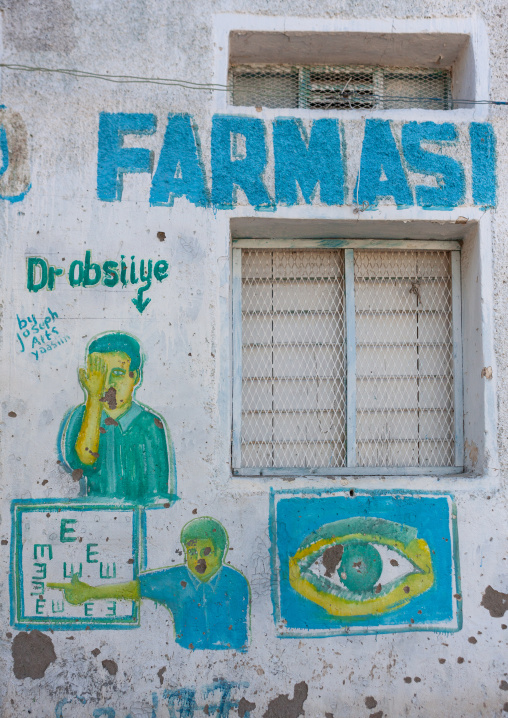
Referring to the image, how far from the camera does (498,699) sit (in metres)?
2.75

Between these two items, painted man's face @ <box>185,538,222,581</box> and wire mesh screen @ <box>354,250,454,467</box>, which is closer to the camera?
painted man's face @ <box>185,538,222,581</box>

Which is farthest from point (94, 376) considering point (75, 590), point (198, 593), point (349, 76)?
point (349, 76)

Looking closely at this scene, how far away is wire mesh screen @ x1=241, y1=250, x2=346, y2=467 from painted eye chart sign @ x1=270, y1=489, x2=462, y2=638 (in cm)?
36

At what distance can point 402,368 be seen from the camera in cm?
318

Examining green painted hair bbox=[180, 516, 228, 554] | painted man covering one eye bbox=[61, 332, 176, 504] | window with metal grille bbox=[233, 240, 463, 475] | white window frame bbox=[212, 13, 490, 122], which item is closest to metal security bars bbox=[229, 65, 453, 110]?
white window frame bbox=[212, 13, 490, 122]

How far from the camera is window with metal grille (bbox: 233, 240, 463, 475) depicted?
10.3ft

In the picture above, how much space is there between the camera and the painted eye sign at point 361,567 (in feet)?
9.19

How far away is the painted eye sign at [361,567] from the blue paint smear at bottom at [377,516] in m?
0.03

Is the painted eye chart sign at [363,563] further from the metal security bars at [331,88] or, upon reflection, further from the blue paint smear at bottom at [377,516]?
the metal security bars at [331,88]

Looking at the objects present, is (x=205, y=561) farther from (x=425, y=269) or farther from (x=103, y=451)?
(x=425, y=269)

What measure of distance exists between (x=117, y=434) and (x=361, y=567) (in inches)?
57.1

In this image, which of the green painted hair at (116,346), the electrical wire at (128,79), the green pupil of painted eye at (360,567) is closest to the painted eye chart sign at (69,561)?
the green painted hair at (116,346)

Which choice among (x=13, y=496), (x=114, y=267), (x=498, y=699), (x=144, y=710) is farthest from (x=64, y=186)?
(x=498, y=699)

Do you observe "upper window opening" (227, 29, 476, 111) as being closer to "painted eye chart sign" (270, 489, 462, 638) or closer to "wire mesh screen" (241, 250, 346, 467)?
"wire mesh screen" (241, 250, 346, 467)
